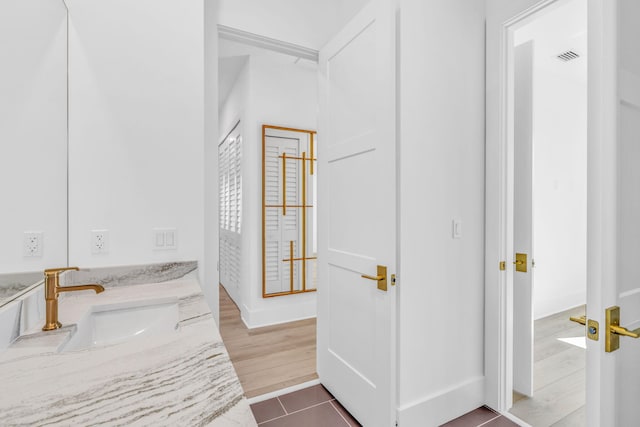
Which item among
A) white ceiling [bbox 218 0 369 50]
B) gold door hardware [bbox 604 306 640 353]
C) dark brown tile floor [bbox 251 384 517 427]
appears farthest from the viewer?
white ceiling [bbox 218 0 369 50]

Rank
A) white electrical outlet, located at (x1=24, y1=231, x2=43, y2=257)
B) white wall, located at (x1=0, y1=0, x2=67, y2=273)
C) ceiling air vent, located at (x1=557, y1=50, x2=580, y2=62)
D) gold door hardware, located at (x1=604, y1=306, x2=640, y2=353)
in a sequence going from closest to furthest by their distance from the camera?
gold door hardware, located at (x1=604, y1=306, x2=640, y2=353), white wall, located at (x1=0, y1=0, x2=67, y2=273), white electrical outlet, located at (x1=24, y1=231, x2=43, y2=257), ceiling air vent, located at (x1=557, y1=50, x2=580, y2=62)

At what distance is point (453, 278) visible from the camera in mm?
1726

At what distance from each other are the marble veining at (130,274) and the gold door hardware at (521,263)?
1.88 meters

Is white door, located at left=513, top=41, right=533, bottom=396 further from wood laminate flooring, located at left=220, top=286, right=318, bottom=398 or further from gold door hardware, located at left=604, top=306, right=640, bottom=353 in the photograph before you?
wood laminate flooring, located at left=220, top=286, right=318, bottom=398

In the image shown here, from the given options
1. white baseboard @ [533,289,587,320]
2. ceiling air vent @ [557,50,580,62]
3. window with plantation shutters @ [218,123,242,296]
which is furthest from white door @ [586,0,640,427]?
window with plantation shutters @ [218,123,242,296]

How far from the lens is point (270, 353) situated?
2.50 meters

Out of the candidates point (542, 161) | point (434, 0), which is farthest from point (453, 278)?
point (542, 161)

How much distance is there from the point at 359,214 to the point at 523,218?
104 centimetres

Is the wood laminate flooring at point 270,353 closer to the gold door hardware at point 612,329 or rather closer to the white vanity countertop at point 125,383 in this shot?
the white vanity countertop at point 125,383

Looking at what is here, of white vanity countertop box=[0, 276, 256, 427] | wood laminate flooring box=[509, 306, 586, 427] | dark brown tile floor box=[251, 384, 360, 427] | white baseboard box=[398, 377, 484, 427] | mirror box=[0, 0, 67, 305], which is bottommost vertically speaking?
dark brown tile floor box=[251, 384, 360, 427]

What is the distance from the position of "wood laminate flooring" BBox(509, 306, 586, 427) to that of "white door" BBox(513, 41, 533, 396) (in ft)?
0.38

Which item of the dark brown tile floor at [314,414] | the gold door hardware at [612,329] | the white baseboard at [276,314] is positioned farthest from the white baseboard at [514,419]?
the white baseboard at [276,314]

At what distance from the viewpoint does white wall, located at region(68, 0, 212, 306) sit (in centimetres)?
143

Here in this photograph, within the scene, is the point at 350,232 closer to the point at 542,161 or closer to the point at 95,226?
the point at 95,226
